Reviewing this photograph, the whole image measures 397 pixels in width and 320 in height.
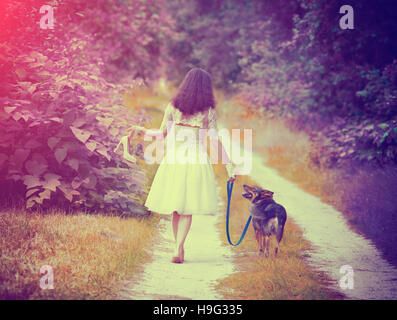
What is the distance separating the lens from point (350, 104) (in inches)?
501

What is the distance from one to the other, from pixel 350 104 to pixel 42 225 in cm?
863

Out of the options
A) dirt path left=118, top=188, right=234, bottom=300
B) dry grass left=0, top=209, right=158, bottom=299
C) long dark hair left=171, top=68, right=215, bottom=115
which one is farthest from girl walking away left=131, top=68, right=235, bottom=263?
dry grass left=0, top=209, right=158, bottom=299

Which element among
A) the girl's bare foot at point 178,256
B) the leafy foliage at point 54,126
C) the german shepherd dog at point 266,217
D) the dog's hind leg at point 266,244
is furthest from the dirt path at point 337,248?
the leafy foliage at point 54,126

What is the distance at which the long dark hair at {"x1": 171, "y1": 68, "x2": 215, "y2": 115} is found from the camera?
643cm

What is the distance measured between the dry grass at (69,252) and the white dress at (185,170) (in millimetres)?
808

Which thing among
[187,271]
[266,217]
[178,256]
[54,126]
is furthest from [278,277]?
[54,126]

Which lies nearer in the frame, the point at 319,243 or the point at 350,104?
the point at 319,243

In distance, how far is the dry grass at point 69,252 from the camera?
5012 millimetres

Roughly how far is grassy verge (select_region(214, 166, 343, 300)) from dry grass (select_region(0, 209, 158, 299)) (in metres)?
1.27

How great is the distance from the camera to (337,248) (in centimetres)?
782

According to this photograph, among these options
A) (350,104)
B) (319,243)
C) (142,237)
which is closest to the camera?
(142,237)

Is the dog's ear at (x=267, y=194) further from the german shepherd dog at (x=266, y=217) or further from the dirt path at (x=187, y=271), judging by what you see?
the dirt path at (x=187, y=271)
